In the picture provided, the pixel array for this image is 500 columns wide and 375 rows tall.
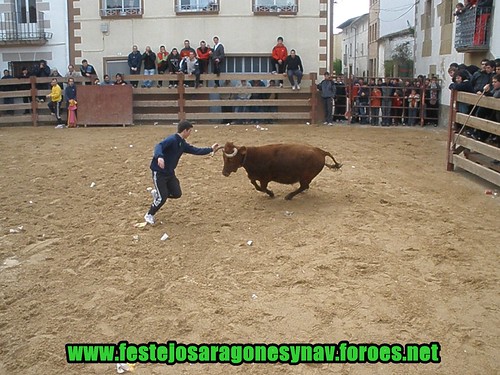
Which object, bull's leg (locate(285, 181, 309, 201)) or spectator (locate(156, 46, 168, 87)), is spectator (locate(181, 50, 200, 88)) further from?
bull's leg (locate(285, 181, 309, 201))

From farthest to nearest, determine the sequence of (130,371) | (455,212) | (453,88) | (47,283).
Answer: (453,88) < (455,212) < (47,283) < (130,371)

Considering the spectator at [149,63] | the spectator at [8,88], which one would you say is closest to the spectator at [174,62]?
the spectator at [149,63]

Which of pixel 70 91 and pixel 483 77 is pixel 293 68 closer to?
pixel 70 91

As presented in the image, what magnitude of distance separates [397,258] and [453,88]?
6.13 metres

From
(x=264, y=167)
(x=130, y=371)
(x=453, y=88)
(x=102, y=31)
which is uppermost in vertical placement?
(x=102, y=31)

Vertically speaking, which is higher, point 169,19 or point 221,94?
point 169,19

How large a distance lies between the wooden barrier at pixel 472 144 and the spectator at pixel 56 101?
36.6 feet

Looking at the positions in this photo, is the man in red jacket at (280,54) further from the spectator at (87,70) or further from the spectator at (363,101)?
the spectator at (87,70)

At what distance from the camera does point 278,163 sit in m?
8.64

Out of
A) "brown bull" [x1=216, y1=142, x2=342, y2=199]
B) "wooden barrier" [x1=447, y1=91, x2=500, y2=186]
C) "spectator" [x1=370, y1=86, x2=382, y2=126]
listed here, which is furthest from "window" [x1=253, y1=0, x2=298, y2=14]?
"brown bull" [x1=216, y1=142, x2=342, y2=199]

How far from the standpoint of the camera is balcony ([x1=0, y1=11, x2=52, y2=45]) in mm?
19922

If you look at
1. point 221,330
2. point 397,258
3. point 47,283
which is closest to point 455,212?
point 397,258

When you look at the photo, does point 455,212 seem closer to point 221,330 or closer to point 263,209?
point 263,209

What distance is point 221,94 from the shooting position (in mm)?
18547
